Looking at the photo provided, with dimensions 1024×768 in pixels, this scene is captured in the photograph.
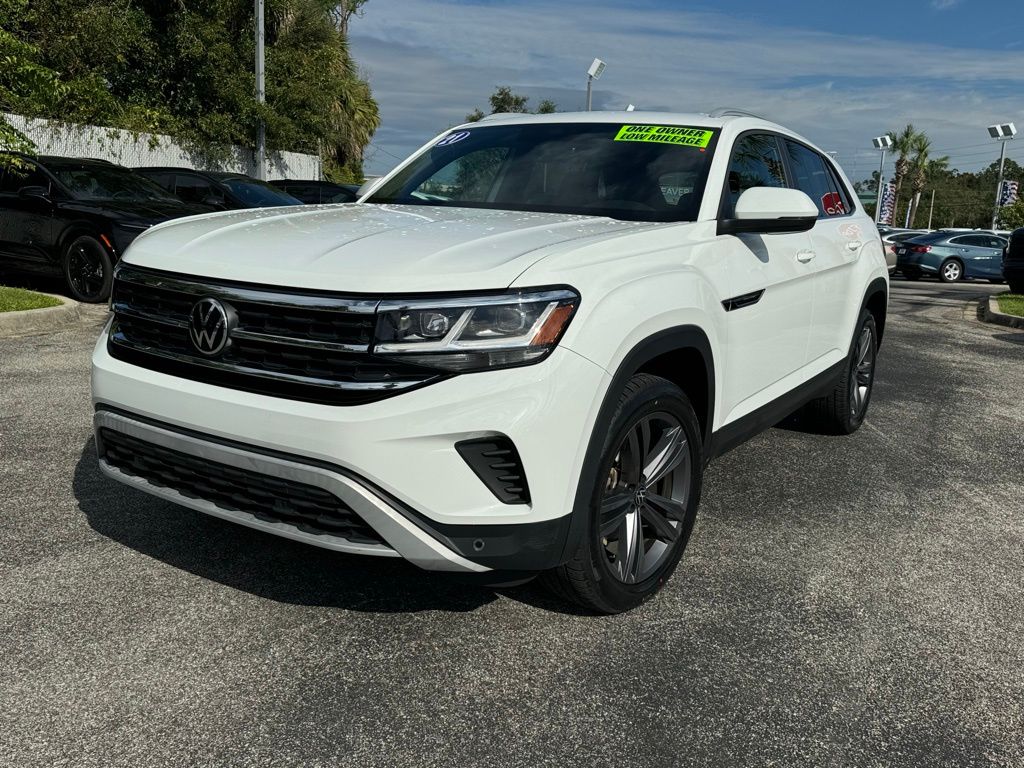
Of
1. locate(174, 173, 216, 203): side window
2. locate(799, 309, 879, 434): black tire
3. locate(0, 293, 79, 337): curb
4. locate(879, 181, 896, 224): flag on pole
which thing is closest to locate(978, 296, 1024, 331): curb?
locate(799, 309, 879, 434): black tire

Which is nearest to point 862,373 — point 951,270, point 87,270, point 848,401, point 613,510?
point 848,401

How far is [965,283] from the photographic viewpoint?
79.9 ft

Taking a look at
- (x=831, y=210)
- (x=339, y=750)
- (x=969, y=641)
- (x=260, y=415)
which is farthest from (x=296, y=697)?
(x=831, y=210)

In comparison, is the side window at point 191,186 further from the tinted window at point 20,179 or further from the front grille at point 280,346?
the front grille at point 280,346

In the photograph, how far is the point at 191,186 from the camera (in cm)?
1366

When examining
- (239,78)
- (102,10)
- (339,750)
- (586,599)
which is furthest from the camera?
(239,78)

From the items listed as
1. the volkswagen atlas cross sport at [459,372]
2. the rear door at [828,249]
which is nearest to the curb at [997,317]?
the rear door at [828,249]

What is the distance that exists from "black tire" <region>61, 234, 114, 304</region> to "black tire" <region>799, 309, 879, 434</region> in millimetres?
7156

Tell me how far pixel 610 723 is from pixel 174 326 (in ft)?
5.67

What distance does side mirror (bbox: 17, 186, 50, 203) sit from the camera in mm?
9758

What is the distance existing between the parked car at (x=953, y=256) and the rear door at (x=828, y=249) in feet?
66.7

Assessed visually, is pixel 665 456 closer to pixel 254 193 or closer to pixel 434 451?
pixel 434 451

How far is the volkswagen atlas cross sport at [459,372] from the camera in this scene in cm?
249

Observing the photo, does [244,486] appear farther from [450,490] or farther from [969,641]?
[969,641]
